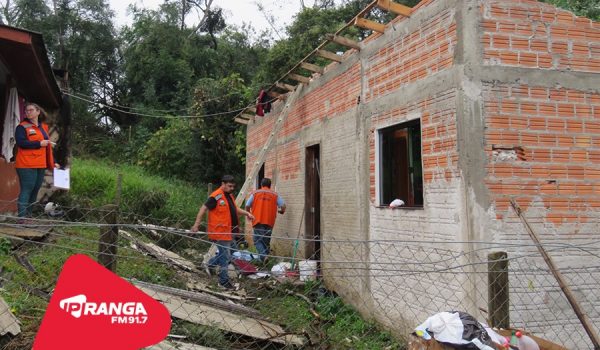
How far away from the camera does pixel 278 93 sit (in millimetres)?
11102

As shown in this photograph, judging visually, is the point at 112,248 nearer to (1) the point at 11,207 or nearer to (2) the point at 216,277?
(2) the point at 216,277

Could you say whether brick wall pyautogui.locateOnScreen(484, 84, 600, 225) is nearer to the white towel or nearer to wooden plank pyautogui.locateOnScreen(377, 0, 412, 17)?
wooden plank pyautogui.locateOnScreen(377, 0, 412, 17)

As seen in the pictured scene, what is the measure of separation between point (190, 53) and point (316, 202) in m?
20.9

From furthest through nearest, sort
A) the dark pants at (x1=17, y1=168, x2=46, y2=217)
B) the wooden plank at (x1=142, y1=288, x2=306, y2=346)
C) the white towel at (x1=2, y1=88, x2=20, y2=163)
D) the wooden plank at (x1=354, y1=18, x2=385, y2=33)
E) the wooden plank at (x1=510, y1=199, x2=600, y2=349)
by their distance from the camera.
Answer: the white towel at (x1=2, y1=88, x2=20, y2=163)
the wooden plank at (x1=354, y1=18, x2=385, y2=33)
the dark pants at (x1=17, y1=168, x2=46, y2=217)
the wooden plank at (x1=142, y1=288, x2=306, y2=346)
the wooden plank at (x1=510, y1=199, x2=600, y2=349)

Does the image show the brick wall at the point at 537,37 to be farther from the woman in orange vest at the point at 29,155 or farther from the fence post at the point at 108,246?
the woman in orange vest at the point at 29,155

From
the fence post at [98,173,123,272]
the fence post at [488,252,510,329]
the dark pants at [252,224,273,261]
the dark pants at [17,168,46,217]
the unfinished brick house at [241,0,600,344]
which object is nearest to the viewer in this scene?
the fence post at [98,173,123,272]

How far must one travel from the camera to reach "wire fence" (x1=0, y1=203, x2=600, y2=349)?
3598 millimetres

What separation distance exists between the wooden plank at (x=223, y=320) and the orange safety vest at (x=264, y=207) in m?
3.84

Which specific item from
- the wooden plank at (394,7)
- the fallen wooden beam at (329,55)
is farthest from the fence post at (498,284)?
the fallen wooden beam at (329,55)

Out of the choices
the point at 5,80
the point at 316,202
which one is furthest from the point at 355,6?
the point at 5,80

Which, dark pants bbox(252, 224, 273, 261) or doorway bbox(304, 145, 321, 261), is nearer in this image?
dark pants bbox(252, 224, 273, 261)

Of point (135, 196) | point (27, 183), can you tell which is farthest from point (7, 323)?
point (135, 196)

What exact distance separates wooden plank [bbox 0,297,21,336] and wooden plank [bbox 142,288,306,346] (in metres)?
1.13

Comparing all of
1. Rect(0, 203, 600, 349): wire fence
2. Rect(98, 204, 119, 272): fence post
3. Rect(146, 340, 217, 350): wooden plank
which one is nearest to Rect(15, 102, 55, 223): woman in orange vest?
Rect(0, 203, 600, 349): wire fence
